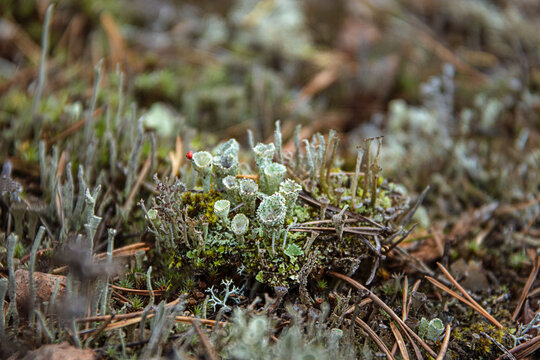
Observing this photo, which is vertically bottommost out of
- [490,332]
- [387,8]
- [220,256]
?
[490,332]

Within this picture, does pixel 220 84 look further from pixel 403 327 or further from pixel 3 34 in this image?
pixel 403 327

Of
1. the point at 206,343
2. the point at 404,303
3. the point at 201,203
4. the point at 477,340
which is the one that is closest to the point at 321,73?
the point at 201,203

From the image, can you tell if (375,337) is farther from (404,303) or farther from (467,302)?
(467,302)

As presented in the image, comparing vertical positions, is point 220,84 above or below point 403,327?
above

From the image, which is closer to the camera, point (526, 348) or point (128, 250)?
point (526, 348)

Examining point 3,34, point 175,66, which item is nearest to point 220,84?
point 175,66

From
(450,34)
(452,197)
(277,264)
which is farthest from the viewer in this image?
(450,34)

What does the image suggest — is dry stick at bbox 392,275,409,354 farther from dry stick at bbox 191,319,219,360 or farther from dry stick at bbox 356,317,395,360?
dry stick at bbox 191,319,219,360

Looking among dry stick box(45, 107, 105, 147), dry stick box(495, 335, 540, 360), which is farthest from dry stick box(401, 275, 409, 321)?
dry stick box(45, 107, 105, 147)

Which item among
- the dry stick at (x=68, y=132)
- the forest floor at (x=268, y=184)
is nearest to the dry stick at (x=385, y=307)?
the forest floor at (x=268, y=184)
